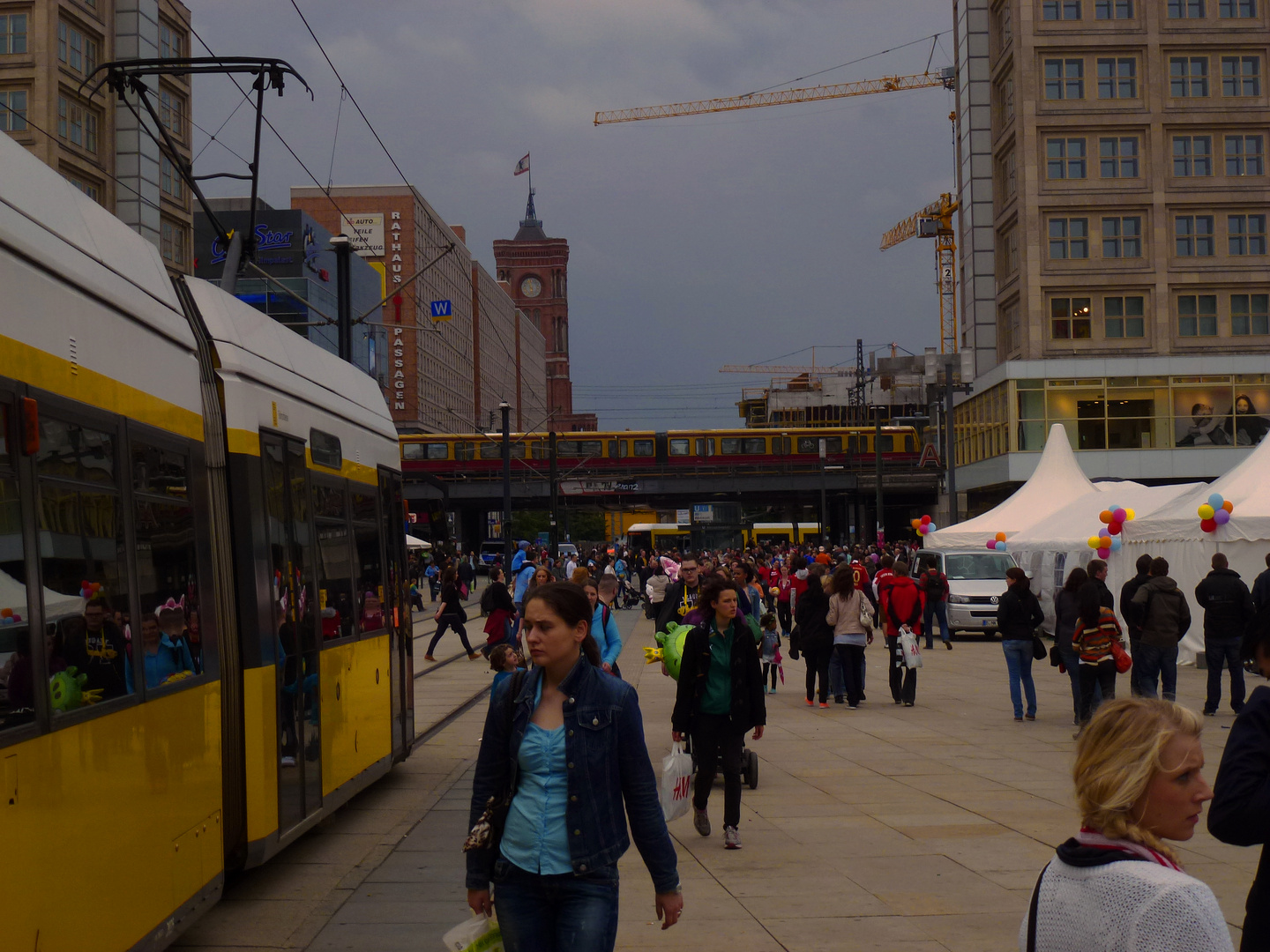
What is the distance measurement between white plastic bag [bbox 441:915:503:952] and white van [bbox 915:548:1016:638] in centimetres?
2663

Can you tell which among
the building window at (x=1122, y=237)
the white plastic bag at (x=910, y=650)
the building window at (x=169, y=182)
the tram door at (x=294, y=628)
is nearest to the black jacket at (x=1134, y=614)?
the white plastic bag at (x=910, y=650)

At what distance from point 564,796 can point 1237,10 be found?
5574cm

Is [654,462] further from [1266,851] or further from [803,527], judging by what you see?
[1266,851]

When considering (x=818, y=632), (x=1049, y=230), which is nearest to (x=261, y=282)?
(x=1049, y=230)

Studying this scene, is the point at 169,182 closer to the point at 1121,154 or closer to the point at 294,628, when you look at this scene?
the point at 1121,154

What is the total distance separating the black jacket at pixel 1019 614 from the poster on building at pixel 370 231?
113 meters

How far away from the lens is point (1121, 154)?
52.8 meters

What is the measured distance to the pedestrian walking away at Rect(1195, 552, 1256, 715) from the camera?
15414 mm

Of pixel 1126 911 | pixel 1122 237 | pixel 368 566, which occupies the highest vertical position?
pixel 1122 237

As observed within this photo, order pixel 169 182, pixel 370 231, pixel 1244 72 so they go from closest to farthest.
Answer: pixel 1244 72, pixel 169 182, pixel 370 231

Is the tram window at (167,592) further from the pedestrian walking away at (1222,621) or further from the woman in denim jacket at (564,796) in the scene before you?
the pedestrian walking away at (1222,621)

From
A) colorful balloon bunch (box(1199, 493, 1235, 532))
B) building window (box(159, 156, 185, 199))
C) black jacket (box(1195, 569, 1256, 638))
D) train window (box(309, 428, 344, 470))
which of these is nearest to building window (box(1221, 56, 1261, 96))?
colorful balloon bunch (box(1199, 493, 1235, 532))

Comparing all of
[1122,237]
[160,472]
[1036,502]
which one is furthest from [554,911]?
[1122,237]

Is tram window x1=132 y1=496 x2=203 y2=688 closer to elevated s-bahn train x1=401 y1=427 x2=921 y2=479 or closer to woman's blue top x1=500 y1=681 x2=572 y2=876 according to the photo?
woman's blue top x1=500 y1=681 x2=572 y2=876
